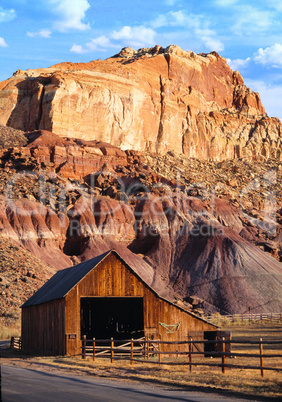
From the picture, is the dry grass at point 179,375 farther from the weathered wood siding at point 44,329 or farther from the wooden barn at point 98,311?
the wooden barn at point 98,311

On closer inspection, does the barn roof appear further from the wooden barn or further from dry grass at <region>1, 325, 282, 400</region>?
dry grass at <region>1, 325, 282, 400</region>

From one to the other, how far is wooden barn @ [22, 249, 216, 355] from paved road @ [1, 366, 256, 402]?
9264 millimetres

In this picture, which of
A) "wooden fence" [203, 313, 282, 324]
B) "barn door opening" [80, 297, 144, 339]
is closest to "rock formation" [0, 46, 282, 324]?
"wooden fence" [203, 313, 282, 324]

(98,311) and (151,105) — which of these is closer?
(98,311)

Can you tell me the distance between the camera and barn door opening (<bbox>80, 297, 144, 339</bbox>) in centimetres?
3134

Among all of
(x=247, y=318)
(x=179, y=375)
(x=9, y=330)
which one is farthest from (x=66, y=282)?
(x=247, y=318)

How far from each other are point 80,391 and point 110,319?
1881cm

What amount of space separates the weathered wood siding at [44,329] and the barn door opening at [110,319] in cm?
253

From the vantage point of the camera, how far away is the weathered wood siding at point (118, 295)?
26078 mm

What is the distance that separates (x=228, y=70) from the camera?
156 metres

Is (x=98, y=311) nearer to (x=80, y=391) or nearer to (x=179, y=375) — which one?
(x=179, y=375)

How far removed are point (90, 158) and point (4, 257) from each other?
4189 cm

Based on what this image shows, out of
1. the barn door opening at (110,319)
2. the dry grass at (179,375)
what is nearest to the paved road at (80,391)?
the dry grass at (179,375)

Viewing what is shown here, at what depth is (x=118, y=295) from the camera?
27.5 meters
